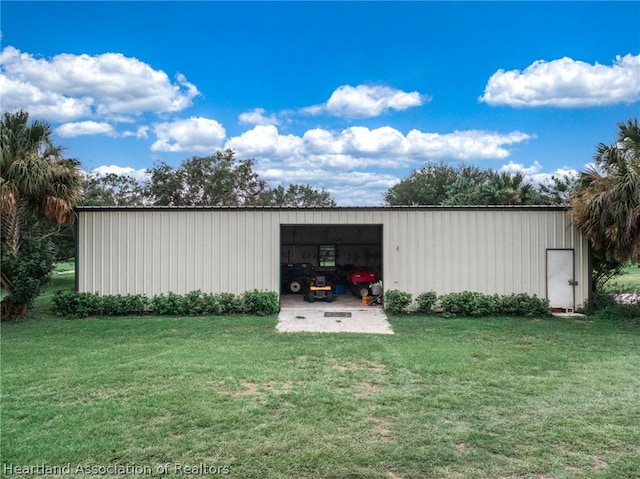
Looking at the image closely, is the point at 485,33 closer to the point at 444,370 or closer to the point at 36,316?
the point at 444,370

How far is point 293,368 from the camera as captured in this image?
6.02 metres

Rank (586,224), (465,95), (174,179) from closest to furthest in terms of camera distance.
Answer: (586,224), (465,95), (174,179)

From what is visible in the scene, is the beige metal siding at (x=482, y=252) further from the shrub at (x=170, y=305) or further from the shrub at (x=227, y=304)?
the shrub at (x=170, y=305)

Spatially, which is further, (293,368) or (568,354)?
(568,354)

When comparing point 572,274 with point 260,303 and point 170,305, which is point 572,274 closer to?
point 260,303

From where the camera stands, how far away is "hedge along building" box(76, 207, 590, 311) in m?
11.0

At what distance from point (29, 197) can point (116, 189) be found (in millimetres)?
19477

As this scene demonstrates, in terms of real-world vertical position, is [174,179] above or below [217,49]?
below

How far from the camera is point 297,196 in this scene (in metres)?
42.5

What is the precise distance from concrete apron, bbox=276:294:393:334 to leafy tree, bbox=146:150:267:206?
62.3ft

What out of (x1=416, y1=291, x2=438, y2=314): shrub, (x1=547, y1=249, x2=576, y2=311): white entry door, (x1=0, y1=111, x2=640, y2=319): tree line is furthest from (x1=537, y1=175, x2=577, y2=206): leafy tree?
(x1=416, y1=291, x2=438, y2=314): shrub

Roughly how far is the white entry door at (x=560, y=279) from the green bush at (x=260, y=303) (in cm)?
683

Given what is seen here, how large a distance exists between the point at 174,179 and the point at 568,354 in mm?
28194

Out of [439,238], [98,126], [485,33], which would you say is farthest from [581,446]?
[98,126]
